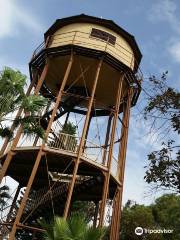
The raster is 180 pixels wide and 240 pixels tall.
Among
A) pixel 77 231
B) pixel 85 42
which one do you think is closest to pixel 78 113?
pixel 85 42

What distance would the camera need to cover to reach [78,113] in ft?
78.4

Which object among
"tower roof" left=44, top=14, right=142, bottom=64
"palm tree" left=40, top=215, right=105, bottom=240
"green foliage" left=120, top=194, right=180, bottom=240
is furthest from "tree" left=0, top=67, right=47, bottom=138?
"green foliage" left=120, top=194, right=180, bottom=240

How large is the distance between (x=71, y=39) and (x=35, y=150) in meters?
6.95

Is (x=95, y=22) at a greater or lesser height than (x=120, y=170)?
greater

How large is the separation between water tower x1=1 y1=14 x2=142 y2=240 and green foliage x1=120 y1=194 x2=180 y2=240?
1616cm

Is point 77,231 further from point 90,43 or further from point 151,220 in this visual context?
point 151,220

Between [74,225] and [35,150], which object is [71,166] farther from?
[74,225]

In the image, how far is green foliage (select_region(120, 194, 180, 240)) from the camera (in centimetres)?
3500

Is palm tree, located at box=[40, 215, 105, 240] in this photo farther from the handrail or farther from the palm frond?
the handrail

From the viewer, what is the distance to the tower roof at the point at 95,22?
2150cm

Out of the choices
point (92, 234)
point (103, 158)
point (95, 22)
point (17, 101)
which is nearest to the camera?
point (92, 234)

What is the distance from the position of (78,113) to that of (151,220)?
1809 cm

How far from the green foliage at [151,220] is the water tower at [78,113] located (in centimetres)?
1616

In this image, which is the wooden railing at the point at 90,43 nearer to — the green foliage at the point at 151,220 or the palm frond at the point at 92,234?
the palm frond at the point at 92,234
